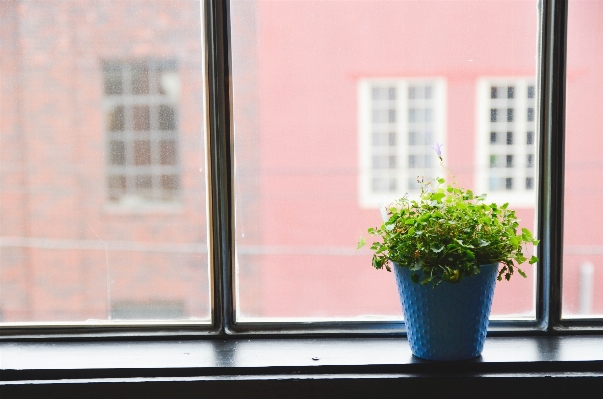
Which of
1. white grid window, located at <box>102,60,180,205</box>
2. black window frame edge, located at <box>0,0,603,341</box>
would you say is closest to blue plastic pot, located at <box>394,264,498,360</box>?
black window frame edge, located at <box>0,0,603,341</box>

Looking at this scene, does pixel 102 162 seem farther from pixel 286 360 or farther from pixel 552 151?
pixel 552 151

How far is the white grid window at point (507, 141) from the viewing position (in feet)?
4.73

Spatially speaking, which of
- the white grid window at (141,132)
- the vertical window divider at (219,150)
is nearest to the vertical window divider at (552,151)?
the vertical window divider at (219,150)

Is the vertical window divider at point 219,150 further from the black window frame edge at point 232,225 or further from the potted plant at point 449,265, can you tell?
the potted plant at point 449,265

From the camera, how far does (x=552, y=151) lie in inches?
55.1

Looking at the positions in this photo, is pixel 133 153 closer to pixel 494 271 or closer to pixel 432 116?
pixel 432 116

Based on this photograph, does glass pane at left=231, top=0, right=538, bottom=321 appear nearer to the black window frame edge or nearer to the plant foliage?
the black window frame edge

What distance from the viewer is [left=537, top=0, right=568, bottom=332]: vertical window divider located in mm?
1387

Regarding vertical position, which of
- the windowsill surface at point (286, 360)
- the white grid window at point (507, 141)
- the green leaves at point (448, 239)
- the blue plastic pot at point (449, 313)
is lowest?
the windowsill surface at point (286, 360)

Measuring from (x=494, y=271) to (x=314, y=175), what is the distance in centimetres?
52

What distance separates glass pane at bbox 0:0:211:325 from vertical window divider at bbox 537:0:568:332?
0.88 meters

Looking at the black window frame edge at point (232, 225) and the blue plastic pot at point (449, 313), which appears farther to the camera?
the black window frame edge at point (232, 225)

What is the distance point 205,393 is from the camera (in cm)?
123

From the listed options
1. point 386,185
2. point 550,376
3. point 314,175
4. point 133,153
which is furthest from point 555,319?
point 133,153
